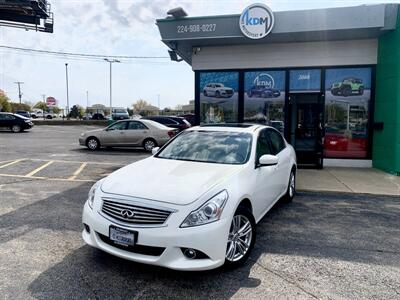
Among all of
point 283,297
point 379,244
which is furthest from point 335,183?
point 283,297

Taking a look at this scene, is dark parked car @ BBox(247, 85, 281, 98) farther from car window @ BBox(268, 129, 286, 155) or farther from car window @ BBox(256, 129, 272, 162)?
car window @ BBox(256, 129, 272, 162)

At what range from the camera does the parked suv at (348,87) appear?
10.6 meters

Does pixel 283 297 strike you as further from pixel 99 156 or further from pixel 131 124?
pixel 131 124

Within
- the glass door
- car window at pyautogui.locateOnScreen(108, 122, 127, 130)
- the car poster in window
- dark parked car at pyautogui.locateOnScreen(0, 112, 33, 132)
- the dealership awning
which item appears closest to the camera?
the dealership awning

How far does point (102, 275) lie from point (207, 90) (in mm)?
8711

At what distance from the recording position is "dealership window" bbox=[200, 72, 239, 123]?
11375mm

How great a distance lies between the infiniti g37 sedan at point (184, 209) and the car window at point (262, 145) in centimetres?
11

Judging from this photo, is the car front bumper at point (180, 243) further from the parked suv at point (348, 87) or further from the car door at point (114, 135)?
the car door at point (114, 135)

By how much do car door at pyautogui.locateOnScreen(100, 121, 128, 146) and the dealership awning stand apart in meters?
5.70

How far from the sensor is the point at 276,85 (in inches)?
436

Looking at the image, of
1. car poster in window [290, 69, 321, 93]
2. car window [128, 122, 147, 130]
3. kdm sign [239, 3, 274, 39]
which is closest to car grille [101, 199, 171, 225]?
kdm sign [239, 3, 274, 39]

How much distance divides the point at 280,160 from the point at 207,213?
281 centimetres

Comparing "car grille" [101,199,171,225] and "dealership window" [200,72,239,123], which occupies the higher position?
"dealership window" [200,72,239,123]

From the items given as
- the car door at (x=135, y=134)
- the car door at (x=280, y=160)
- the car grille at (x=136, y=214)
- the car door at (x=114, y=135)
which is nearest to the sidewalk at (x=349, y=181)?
the car door at (x=280, y=160)
